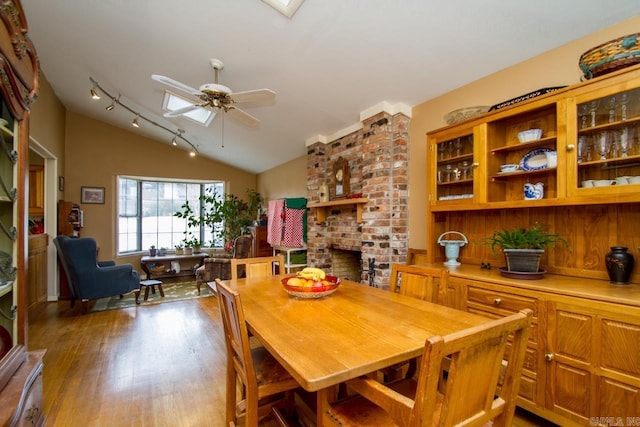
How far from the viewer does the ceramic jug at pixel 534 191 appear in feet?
6.77

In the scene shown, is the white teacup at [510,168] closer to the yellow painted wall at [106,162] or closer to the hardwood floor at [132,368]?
the hardwood floor at [132,368]

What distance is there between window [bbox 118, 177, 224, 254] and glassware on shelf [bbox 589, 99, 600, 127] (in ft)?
21.9

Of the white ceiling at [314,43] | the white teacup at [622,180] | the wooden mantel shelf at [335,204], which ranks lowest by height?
the wooden mantel shelf at [335,204]

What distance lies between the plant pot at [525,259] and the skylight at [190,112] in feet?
13.4

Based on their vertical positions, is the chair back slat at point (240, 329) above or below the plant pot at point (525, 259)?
below

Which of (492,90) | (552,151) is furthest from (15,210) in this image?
(492,90)

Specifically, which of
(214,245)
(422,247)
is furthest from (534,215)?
(214,245)

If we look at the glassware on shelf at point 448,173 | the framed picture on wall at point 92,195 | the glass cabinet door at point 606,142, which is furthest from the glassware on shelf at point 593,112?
the framed picture on wall at point 92,195

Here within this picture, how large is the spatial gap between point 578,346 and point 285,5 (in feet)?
9.28

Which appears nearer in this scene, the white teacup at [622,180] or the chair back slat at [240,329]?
the chair back slat at [240,329]

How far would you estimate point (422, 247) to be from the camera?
303cm

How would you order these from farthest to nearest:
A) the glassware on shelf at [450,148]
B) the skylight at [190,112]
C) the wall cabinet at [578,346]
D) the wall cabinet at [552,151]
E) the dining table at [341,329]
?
the skylight at [190,112] < the glassware on shelf at [450,148] < the wall cabinet at [552,151] < the wall cabinet at [578,346] < the dining table at [341,329]

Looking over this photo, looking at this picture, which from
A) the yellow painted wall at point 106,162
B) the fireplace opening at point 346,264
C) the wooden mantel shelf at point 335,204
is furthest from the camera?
the yellow painted wall at point 106,162

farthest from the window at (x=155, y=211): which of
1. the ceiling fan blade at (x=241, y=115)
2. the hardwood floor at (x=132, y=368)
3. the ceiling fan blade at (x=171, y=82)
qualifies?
the ceiling fan blade at (x=171, y=82)
